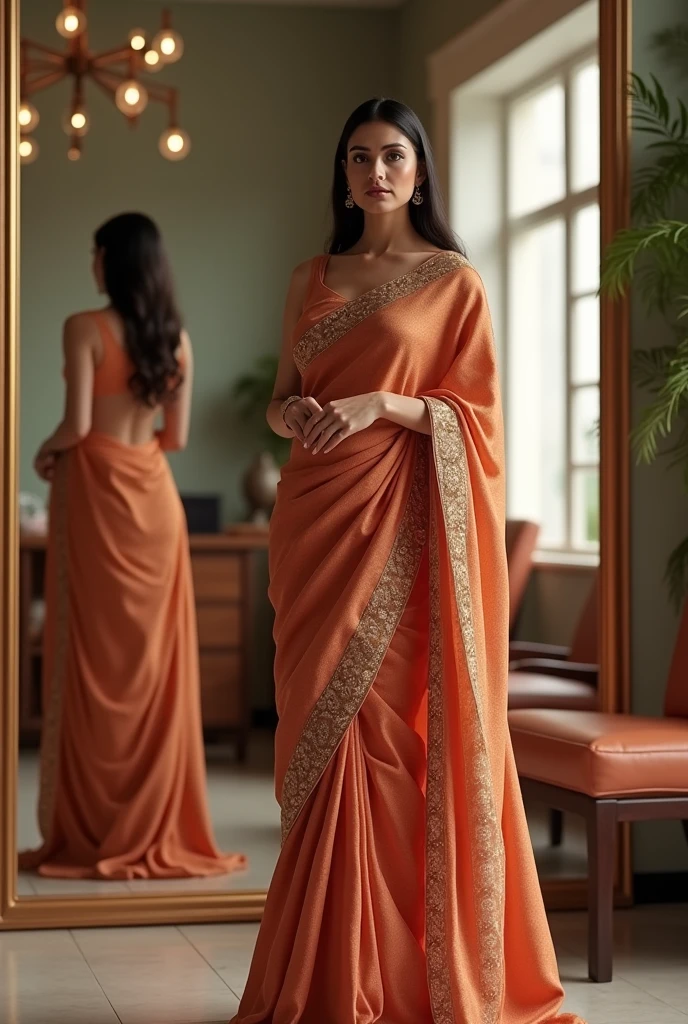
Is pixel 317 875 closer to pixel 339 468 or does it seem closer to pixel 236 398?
pixel 339 468

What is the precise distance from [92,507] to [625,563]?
1.35 meters

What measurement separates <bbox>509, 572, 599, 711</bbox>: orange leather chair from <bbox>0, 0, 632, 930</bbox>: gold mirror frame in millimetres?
120

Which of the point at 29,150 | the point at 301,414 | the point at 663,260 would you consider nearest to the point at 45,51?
the point at 29,150

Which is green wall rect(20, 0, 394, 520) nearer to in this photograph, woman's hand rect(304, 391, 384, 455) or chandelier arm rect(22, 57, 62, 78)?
chandelier arm rect(22, 57, 62, 78)

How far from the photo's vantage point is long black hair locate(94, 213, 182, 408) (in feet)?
12.9

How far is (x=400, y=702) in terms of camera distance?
2559 mm

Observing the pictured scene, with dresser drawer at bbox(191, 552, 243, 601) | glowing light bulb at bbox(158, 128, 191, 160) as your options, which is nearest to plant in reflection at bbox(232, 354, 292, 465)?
dresser drawer at bbox(191, 552, 243, 601)

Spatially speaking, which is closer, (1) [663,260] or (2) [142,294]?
(1) [663,260]

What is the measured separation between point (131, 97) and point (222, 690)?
184 cm

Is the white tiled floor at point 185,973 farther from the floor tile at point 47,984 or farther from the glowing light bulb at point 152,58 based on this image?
the glowing light bulb at point 152,58

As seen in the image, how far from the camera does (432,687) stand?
8.32 ft

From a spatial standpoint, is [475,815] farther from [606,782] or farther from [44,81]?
[44,81]

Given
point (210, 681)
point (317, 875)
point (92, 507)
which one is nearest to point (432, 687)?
point (317, 875)

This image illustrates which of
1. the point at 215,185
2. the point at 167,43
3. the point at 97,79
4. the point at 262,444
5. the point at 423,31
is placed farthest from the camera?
the point at 262,444
